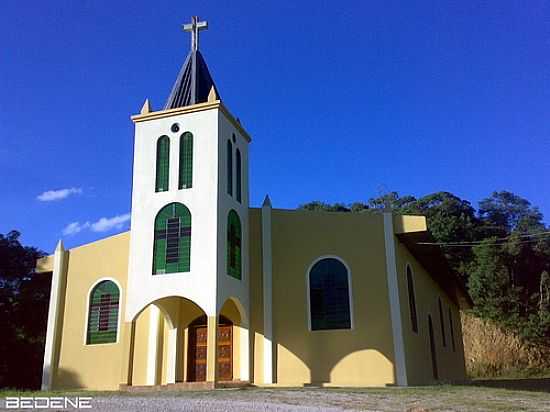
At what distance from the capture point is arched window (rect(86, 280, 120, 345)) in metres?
18.3

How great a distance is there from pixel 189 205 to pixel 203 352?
428cm

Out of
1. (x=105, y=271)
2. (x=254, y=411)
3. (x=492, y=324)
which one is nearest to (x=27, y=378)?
(x=105, y=271)

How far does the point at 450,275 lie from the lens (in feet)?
83.3

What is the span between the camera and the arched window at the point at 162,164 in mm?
17422

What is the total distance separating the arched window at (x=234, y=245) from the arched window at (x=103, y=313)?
388 centimetres

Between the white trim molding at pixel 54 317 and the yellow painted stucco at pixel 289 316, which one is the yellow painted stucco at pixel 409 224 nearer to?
the yellow painted stucco at pixel 289 316

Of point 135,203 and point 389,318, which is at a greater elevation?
point 135,203

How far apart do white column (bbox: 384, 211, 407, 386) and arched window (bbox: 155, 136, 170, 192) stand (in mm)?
6428

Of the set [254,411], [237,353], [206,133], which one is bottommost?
[254,411]

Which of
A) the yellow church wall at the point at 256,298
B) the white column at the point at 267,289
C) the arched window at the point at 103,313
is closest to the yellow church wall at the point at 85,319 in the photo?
the arched window at the point at 103,313

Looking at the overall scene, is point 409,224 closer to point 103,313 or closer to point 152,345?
point 152,345

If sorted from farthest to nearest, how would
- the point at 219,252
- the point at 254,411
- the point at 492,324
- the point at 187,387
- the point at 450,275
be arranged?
the point at 492,324, the point at 450,275, the point at 219,252, the point at 187,387, the point at 254,411

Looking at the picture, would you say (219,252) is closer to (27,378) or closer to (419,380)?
(419,380)

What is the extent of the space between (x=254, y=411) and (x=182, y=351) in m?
8.73
